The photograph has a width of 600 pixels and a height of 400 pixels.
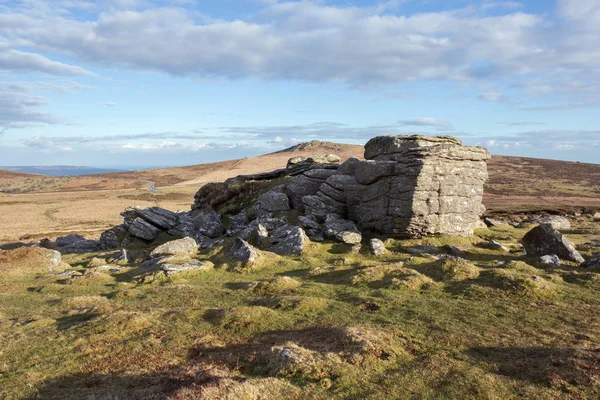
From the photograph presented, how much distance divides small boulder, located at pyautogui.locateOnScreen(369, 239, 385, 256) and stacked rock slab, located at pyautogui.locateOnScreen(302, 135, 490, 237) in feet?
9.75

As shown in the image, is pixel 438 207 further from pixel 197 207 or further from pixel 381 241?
pixel 197 207

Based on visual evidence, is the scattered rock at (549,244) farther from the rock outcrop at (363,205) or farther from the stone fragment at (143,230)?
the stone fragment at (143,230)

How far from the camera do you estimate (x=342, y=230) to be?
39.0 meters

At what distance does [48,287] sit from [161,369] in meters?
19.1

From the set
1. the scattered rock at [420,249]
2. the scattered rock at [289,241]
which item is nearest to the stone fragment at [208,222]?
the scattered rock at [289,241]

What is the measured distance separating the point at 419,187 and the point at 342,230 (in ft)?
28.4

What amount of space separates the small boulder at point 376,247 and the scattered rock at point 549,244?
39.5 feet

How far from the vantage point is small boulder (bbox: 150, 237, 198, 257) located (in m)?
36.5

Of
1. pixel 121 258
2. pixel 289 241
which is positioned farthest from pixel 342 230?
pixel 121 258

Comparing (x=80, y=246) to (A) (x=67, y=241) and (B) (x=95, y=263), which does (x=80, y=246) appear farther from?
(B) (x=95, y=263)

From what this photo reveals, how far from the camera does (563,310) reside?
66.0 ft

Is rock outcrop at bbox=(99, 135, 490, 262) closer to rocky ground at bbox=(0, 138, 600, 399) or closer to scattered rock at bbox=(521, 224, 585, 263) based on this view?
rocky ground at bbox=(0, 138, 600, 399)

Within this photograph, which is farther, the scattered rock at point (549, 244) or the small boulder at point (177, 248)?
the small boulder at point (177, 248)

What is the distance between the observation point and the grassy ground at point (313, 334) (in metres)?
12.9
